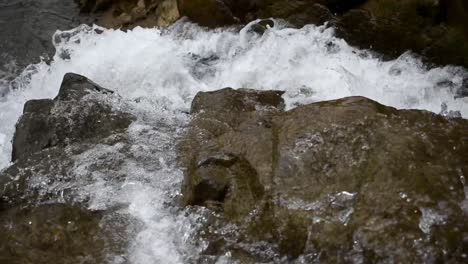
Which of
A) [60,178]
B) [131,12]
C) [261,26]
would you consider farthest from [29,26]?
[60,178]

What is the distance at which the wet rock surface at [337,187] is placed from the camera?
2.98 metres

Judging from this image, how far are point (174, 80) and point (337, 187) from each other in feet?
9.43

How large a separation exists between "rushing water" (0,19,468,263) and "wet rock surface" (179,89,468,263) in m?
0.29

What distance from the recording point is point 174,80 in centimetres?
572

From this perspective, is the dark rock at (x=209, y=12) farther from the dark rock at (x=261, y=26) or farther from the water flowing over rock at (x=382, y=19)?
the dark rock at (x=261, y=26)

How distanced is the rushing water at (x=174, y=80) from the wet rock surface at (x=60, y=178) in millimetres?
108

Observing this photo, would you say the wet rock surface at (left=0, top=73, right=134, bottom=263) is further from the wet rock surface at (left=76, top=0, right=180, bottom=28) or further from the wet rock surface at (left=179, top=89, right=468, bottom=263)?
the wet rock surface at (left=76, top=0, right=180, bottom=28)

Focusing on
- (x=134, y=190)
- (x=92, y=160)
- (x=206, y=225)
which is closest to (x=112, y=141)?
(x=92, y=160)

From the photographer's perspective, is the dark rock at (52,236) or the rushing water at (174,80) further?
the rushing water at (174,80)

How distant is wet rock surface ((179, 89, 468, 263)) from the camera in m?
2.98

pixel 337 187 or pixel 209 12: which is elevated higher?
pixel 337 187

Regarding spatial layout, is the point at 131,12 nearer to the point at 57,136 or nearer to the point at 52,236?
the point at 57,136

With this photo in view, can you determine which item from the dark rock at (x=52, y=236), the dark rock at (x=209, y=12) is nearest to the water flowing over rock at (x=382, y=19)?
the dark rock at (x=209, y=12)

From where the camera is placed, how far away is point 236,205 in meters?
3.38
